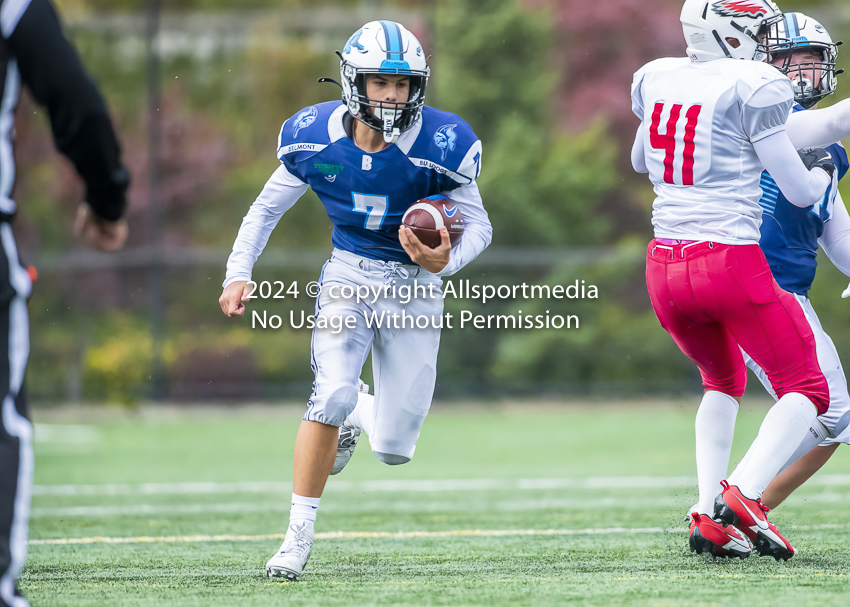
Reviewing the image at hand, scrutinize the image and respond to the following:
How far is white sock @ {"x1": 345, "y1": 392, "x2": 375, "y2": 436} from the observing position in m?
4.43

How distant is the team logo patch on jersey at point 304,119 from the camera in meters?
4.07

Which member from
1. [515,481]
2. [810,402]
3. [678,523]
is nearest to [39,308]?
[515,481]

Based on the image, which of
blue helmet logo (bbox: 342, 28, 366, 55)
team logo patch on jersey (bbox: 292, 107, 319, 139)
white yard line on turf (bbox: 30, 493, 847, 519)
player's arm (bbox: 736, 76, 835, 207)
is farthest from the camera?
white yard line on turf (bbox: 30, 493, 847, 519)

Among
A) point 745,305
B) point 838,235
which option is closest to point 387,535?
point 745,305

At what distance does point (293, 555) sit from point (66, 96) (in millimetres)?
1806

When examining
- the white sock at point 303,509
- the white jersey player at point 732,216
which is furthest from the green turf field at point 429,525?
the white jersey player at point 732,216

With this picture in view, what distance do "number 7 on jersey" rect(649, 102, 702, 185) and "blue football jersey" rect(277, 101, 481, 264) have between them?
66 centimetres

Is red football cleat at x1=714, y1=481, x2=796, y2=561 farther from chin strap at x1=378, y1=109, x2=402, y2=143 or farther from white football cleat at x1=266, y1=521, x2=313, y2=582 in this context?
chin strap at x1=378, y1=109, x2=402, y2=143

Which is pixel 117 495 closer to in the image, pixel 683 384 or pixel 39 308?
pixel 683 384

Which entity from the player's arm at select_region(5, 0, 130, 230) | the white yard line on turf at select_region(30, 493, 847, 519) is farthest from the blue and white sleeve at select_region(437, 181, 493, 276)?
the white yard line on turf at select_region(30, 493, 847, 519)

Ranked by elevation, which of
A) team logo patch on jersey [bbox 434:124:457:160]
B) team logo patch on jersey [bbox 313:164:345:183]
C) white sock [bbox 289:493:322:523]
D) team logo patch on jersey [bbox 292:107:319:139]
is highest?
team logo patch on jersey [bbox 292:107:319:139]

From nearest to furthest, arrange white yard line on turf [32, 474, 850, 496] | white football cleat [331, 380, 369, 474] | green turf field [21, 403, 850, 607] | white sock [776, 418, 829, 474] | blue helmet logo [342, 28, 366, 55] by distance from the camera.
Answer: green turf field [21, 403, 850, 607] → blue helmet logo [342, 28, 366, 55] → white sock [776, 418, 829, 474] → white football cleat [331, 380, 369, 474] → white yard line on turf [32, 474, 850, 496]

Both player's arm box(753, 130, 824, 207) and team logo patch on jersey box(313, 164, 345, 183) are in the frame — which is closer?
player's arm box(753, 130, 824, 207)

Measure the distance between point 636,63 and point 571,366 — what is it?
5967 mm
